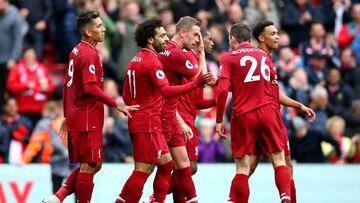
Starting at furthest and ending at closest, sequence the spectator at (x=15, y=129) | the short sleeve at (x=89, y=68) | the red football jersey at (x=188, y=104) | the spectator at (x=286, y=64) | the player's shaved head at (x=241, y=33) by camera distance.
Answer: the spectator at (x=286, y=64), the spectator at (x=15, y=129), the red football jersey at (x=188, y=104), the player's shaved head at (x=241, y=33), the short sleeve at (x=89, y=68)

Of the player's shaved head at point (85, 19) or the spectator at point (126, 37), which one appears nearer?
the player's shaved head at point (85, 19)

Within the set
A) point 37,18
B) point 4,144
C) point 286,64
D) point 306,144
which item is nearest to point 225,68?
point 306,144

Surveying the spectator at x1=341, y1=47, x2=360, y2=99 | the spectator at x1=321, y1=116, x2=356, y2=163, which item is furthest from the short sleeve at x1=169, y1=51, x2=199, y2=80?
the spectator at x1=341, y1=47, x2=360, y2=99

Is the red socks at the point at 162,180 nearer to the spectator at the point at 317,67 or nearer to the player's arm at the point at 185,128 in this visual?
the player's arm at the point at 185,128

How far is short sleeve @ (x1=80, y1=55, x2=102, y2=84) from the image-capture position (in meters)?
15.6

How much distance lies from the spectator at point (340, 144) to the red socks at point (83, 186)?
7.45 metres

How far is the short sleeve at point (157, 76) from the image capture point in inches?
618

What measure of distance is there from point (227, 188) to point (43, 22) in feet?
18.4

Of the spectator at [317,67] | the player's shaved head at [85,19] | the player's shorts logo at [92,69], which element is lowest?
the spectator at [317,67]

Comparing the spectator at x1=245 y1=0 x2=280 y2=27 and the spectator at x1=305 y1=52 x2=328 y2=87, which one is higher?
the spectator at x1=245 y1=0 x2=280 y2=27

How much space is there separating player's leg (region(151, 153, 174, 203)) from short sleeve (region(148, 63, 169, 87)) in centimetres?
95

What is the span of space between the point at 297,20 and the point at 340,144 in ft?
12.8

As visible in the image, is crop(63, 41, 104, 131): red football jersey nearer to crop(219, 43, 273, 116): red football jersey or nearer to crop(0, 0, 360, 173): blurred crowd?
crop(219, 43, 273, 116): red football jersey

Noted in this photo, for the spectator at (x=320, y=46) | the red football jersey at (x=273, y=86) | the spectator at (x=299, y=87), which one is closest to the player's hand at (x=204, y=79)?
the red football jersey at (x=273, y=86)
